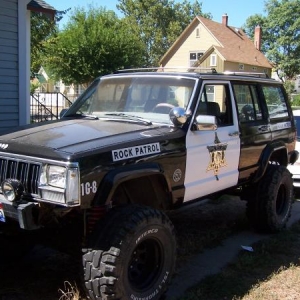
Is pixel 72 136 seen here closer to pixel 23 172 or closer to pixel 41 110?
pixel 23 172

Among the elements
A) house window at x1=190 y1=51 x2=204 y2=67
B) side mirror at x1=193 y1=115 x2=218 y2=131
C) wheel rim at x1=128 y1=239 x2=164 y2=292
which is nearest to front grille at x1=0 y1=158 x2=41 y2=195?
wheel rim at x1=128 y1=239 x2=164 y2=292

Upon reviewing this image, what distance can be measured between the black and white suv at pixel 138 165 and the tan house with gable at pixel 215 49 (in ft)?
107

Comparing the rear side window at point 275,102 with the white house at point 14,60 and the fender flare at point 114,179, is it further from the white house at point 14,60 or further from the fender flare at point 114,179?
the white house at point 14,60

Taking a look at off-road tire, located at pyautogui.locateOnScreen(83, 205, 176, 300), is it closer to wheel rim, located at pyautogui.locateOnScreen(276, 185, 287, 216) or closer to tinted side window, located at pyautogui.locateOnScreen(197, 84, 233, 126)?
tinted side window, located at pyautogui.locateOnScreen(197, 84, 233, 126)

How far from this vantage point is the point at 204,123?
4.26 m

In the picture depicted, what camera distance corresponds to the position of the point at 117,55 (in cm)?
2903

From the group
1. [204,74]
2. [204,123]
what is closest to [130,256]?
[204,123]

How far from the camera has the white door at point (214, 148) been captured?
4.36 m

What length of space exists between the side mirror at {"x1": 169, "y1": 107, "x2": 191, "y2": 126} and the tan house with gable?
111 ft

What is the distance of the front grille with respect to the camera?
3350mm

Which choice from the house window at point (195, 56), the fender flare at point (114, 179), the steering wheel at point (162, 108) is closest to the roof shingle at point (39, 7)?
the steering wheel at point (162, 108)

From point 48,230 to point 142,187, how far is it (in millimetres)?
894

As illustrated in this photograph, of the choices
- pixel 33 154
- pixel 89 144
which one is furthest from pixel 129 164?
pixel 33 154

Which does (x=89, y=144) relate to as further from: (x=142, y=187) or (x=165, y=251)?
(x=165, y=251)
